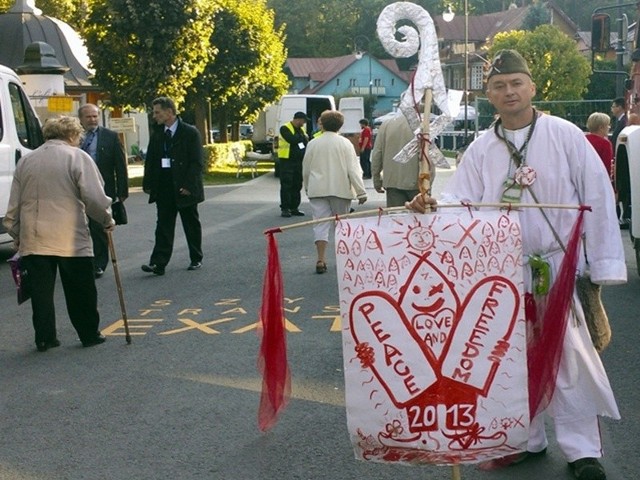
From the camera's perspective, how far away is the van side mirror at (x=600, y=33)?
14016 mm

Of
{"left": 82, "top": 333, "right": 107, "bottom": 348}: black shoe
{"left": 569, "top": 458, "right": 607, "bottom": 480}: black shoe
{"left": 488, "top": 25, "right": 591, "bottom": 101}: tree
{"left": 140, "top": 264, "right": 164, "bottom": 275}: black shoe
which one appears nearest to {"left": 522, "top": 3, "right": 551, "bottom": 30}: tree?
{"left": 488, "top": 25, "right": 591, "bottom": 101}: tree

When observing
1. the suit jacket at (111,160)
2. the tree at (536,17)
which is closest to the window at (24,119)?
the suit jacket at (111,160)

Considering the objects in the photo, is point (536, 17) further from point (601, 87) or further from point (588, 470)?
point (588, 470)

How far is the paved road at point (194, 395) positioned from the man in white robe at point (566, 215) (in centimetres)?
34

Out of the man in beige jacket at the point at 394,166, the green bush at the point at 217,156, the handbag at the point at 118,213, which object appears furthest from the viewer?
the green bush at the point at 217,156

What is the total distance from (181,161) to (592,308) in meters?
7.90

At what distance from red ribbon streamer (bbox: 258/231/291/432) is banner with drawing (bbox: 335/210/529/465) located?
429mm

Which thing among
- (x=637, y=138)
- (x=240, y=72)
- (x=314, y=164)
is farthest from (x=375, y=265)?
(x=240, y=72)

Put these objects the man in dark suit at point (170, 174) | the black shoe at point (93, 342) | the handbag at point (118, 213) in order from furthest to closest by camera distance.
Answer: the man in dark suit at point (170, 174) < the handbag at point (118, 213) < the black shoe at point (93, 342)

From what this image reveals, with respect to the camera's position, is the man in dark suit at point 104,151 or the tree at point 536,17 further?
the tree at point 536,17

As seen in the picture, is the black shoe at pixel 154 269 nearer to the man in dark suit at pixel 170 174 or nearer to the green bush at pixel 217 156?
the man in dark suit at pixel 170 174

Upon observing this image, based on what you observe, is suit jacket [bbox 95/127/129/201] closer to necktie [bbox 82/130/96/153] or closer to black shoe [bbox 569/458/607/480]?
necktie [bbox 82/130/96/153]

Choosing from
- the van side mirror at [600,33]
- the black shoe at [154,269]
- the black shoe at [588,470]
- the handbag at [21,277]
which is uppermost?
the van side mirror at [600,33]

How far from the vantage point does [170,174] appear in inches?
491
